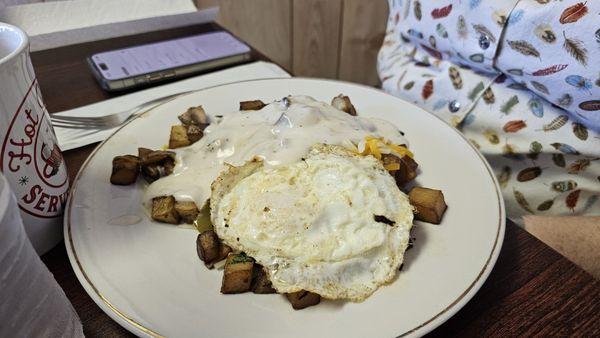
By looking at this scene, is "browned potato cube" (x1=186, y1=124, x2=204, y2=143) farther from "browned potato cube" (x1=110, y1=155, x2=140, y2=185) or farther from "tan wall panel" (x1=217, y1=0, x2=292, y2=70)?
"tan wall panel" (x1=217, y1=0, x2=292, y2=70)

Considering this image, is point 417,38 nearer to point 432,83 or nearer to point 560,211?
point 432,83

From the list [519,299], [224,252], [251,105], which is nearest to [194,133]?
[251,105]

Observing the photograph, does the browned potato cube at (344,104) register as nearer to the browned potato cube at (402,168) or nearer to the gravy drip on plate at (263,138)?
the gravy drip on plate at (263,138)

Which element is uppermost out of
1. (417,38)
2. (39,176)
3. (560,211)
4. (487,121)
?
(39,176)

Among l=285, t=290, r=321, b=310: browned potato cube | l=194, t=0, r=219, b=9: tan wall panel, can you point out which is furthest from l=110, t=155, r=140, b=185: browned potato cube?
l=194, t=0, r=219, b=9: tan wall panel

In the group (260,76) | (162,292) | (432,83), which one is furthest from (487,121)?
(162,292)

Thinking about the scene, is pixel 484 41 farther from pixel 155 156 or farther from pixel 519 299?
pixel 155 156

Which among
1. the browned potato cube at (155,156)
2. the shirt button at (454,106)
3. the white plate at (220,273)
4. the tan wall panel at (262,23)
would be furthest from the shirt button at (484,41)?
the tan wall panel at (262,23)
